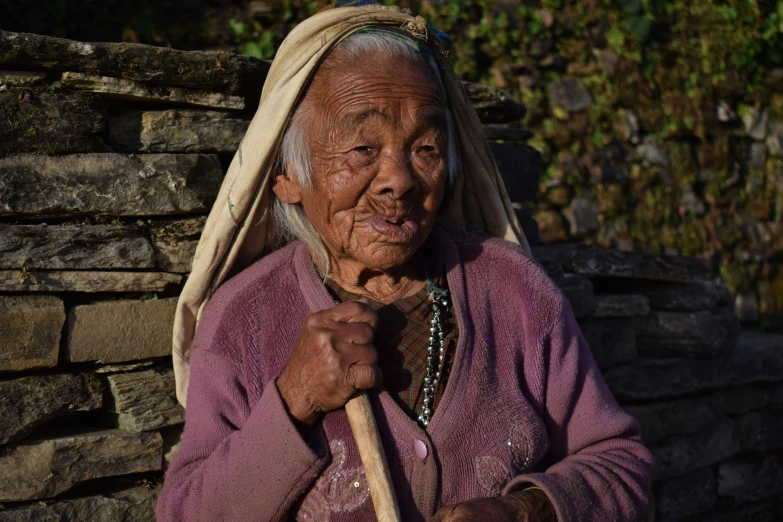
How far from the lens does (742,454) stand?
4094mm

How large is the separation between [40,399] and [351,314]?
932mm

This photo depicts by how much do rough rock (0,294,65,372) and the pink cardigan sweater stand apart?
0.42 meters

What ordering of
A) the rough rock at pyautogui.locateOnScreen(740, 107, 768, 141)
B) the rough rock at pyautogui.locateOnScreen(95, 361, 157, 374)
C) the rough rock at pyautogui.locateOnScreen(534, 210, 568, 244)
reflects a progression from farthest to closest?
the rough rock at pyautogui.locateOnScreen(740, 107, 768, 141), the rough rock at pyautogui.locateOnScreen(534, 210, 568, 244), the rough rock at pyautogui.locateOnScreen(95, 361, 157, 374)

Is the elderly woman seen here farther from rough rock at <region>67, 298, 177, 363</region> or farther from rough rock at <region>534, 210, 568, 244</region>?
rough rock at <region>534, 210, 568, 244</region>

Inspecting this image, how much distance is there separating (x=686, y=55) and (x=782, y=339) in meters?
2.06

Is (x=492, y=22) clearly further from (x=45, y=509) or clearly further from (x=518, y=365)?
(x=45, y=509)

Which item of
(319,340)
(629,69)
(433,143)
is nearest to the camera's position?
(319,340)

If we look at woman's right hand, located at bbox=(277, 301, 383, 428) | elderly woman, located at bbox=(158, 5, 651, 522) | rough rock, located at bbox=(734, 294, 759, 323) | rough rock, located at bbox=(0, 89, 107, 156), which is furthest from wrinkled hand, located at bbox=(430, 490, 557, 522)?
rough rock, located at bbox=(734, 294, 759, 323)

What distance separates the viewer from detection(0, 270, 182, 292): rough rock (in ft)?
7.61

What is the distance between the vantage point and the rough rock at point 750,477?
3.97 m

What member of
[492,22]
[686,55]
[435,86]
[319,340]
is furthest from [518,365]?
[686,55]

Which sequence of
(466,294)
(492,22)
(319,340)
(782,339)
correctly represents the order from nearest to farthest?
(319,340) < (466,294) < (782,339) < (492,22)

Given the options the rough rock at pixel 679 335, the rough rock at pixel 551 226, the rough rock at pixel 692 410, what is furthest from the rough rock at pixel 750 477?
the rough rock at pixel 551 226

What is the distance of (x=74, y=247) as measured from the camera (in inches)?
94.7
